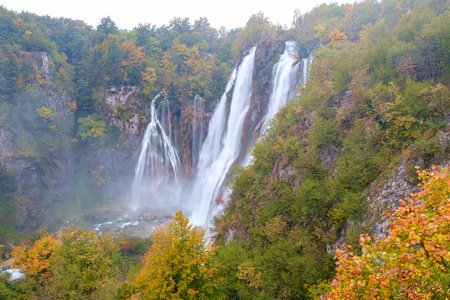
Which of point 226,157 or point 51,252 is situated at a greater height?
point 226,157

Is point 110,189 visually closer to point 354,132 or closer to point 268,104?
point 268,104

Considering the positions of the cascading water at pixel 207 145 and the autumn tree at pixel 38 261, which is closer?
the autumn tree at pixel 38 261

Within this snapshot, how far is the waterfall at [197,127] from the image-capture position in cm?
4203

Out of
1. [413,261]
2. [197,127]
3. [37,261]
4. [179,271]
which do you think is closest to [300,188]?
[179,271]

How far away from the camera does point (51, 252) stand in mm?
19453

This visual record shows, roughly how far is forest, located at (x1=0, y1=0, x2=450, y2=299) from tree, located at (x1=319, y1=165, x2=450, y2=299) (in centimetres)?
3

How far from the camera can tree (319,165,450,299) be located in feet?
14.4

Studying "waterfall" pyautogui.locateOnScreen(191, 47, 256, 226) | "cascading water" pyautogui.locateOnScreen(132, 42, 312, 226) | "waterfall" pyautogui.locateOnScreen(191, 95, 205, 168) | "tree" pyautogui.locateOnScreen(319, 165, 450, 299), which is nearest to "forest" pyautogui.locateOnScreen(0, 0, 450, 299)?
"tree" pyautogui.locateOnScreen(319, 165, 450, 299)

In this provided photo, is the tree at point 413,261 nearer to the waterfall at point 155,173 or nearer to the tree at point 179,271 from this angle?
the tree at point 179,271

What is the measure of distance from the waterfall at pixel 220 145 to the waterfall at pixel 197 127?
75.0 inches

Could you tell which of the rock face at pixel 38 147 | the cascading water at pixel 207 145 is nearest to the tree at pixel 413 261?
the cascading water at pixel 207 145

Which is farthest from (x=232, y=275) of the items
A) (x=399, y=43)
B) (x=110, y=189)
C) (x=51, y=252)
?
(x=110, y=189)

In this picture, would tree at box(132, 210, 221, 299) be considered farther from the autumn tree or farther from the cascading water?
the cascading water

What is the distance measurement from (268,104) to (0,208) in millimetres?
34473
